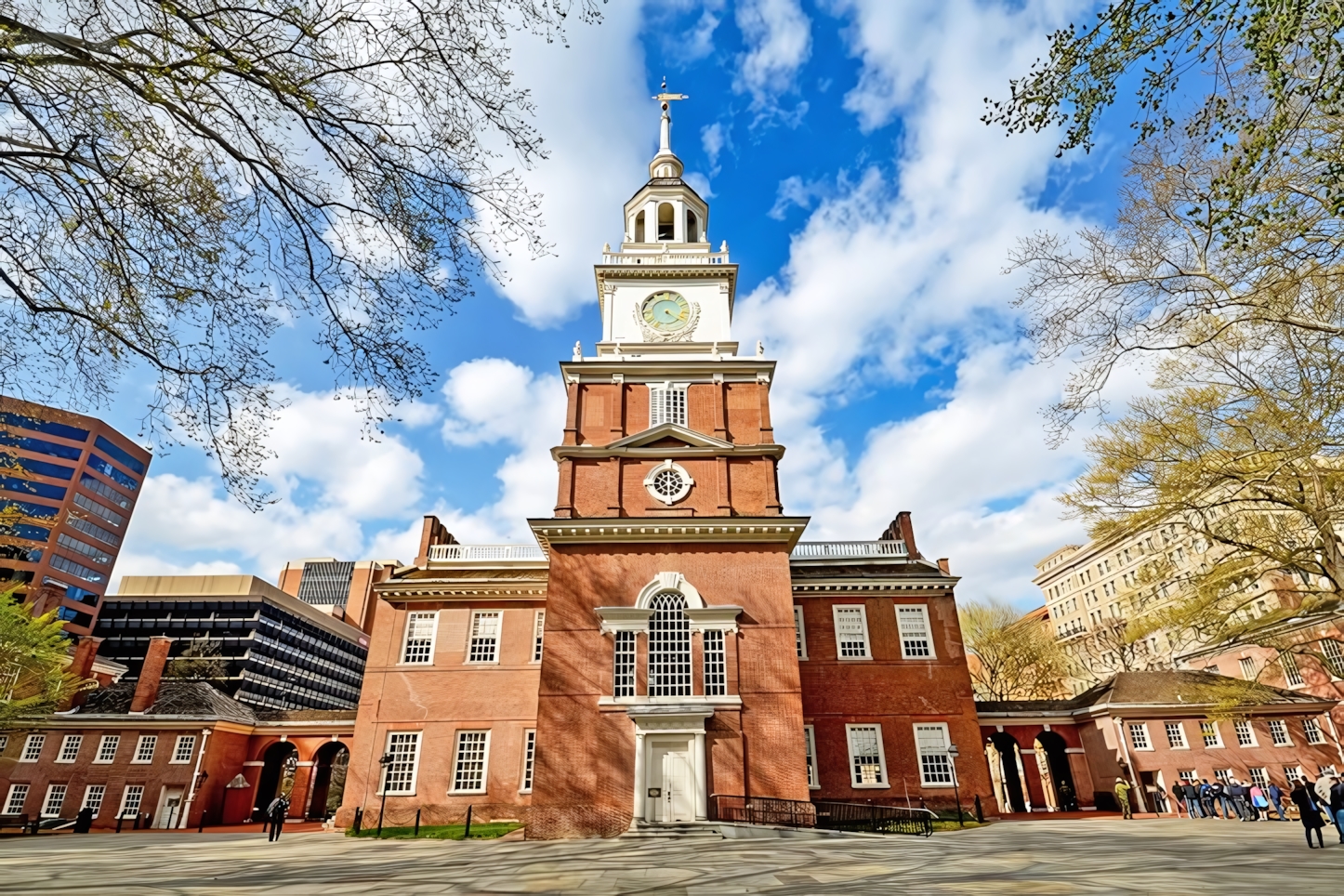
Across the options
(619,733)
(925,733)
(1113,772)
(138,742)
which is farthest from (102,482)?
(1113,772)

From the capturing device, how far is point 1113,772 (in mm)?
27500

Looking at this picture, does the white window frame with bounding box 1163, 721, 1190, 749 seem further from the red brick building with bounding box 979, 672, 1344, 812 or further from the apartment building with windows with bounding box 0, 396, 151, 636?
the apartment building with windows with bounding box 0, 396, 151, 636

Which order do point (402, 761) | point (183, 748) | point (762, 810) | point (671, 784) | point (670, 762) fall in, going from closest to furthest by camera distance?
1. point (762, 810)
2. point (671, 784)
3. point (670, 762)
4. point (402, 761)
5. point (183, 748)

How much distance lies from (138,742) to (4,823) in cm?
455

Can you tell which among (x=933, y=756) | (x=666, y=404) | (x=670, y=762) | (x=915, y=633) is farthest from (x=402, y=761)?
(x=915, y=633)

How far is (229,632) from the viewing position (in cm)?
7019

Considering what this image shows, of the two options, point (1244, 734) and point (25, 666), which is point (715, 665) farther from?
point (25, 666)

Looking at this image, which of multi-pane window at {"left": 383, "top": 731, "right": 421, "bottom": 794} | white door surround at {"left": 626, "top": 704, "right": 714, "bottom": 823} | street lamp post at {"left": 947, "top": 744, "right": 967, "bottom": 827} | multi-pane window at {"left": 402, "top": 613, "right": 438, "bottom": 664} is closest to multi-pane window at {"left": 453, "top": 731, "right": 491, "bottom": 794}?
multi-pane window at {"left": 383, "top": 731, "right": 421, "bottom": 794}

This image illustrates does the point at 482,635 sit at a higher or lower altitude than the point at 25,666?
higher

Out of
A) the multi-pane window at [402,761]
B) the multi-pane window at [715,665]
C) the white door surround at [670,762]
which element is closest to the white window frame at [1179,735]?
the multi-pane window at [715,665]

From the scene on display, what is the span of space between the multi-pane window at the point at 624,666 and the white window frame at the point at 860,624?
28.6 feet

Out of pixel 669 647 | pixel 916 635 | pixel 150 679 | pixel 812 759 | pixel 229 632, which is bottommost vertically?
pixel 812 759

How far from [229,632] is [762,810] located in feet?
231

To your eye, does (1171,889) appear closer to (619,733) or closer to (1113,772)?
(619,733)
